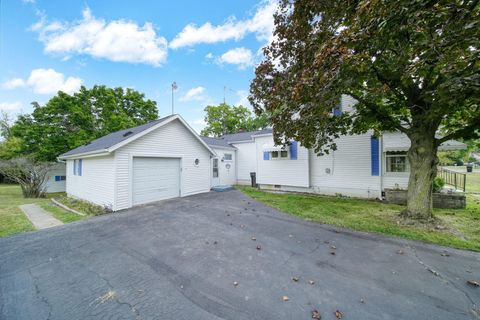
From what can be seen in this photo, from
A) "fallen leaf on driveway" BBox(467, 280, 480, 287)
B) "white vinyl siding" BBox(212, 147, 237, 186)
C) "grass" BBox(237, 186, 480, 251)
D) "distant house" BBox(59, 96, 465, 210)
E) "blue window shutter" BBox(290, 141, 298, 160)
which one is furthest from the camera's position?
"white vinyl siding" BBox(212, 147, 237, 186)

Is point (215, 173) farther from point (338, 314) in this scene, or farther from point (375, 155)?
point (338, 314)

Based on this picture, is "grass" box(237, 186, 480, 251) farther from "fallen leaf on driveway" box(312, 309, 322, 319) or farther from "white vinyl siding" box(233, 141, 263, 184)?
"white vinyl siding" box(233, 141, 263, 184)

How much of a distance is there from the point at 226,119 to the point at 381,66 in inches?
1177

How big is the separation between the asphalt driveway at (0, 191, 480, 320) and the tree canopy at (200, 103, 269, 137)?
29.3 metres

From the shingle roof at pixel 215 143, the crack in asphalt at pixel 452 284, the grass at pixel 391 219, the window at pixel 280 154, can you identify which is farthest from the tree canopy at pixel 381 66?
the shingle roof at pixel 215 143

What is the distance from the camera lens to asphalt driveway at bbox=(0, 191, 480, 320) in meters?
2.55

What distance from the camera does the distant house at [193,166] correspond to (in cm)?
837

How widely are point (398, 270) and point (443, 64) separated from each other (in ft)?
13.1

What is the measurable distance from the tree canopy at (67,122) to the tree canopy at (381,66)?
18857 mm

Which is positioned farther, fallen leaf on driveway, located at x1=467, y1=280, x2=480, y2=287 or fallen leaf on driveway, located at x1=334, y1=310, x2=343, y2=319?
fallen leaf on driveway, located at x1=467, y1=280, x2=480, y2=287

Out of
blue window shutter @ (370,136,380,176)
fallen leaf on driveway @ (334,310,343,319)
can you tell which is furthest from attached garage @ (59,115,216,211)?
blue window shutter @ (370,136,380,176)

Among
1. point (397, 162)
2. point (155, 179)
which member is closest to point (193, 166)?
point (155, 179)

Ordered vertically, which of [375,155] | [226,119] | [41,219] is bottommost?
[41,219]

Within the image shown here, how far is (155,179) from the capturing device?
957 cm
